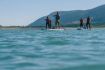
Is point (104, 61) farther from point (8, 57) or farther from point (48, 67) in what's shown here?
point (8, 57)

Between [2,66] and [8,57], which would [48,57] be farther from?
[2,66]

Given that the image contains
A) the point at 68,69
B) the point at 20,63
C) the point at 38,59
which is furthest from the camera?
the point at 38,59

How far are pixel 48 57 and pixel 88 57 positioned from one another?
123 centimetres

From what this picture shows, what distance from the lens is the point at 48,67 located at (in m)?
9.30

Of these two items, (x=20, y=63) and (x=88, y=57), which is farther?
(x=88, y=57)

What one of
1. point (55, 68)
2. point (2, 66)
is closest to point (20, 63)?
point (2, 66)

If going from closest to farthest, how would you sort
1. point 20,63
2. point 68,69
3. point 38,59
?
point 68,69, point 20,63, point 38,59

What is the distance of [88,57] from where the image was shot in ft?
36.2

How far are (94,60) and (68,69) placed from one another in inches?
61.9

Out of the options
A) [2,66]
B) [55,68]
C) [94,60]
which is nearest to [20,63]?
[2,66]

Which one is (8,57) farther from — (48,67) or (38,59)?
(48,67)

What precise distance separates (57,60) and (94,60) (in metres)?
1.06

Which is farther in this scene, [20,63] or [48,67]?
[20,63]

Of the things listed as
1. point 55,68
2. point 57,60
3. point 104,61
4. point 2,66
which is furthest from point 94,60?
point 2,66
